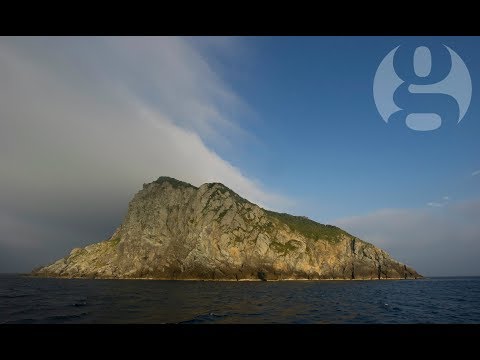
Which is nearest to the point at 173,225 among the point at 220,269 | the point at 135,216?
the point at 135,216

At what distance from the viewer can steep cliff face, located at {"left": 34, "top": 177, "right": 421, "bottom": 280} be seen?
405 ft

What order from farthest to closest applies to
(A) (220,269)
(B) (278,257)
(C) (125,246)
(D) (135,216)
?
1. (D) (135,216)
2. (C) (125,246)
3. (B) (278,257)
4. (A) (220,269)

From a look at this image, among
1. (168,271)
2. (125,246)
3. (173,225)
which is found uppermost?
(173,225)

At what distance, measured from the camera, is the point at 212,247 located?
405 ft

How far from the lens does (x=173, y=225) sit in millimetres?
144625

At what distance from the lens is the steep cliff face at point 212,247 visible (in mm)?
123375
